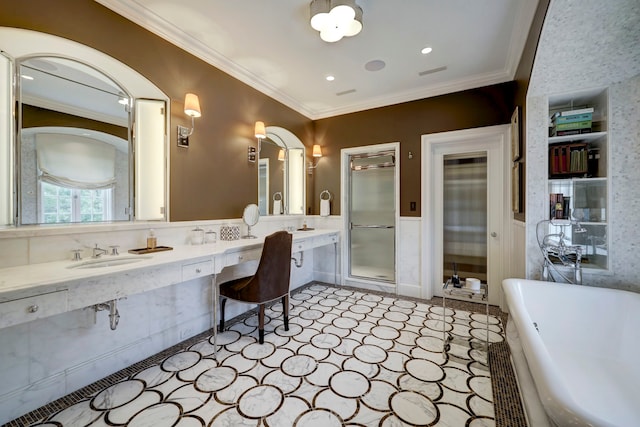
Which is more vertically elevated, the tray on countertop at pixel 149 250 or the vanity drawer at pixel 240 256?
the tray on countertop at pixel 149 250

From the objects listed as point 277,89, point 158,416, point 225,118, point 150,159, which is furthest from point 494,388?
point 277,89

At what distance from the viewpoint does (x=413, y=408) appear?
5.30 ft

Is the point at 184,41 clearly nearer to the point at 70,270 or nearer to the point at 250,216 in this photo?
the point at 250,216

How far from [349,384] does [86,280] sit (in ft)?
5.60

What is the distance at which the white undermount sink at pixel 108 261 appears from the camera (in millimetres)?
1714

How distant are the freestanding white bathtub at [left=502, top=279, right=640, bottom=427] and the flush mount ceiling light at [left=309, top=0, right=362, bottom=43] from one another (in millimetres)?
2309

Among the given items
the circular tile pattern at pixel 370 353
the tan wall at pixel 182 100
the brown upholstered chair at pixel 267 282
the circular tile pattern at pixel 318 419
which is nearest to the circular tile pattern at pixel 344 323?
the circular tile pattern at pixel 370 353

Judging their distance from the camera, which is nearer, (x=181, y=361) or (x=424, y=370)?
(x=424, y=370)

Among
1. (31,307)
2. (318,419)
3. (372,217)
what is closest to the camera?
(31,307)

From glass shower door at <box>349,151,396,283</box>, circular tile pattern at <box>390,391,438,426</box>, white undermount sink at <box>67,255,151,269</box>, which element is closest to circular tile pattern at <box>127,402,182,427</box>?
white undermount sink at <box>67,255,151,269</box>

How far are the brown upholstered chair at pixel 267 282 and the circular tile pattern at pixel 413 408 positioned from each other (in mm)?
1215

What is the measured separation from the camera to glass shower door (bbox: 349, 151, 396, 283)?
392 centimetres

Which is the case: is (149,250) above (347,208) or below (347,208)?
below

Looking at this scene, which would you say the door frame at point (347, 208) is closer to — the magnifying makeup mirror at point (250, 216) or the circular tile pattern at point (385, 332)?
the circular tile pattern at point (385, 332)
